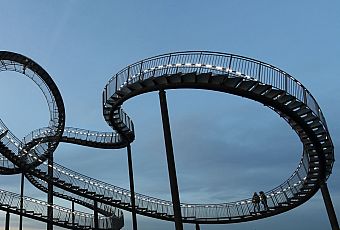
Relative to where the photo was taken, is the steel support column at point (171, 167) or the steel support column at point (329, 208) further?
the steel support column at point (329, 208)

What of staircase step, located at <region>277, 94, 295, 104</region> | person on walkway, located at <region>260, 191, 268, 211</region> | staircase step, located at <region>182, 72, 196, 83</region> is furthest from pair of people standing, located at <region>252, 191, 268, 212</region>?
staircase step, located at <region>182, 72, 196, 83</region>

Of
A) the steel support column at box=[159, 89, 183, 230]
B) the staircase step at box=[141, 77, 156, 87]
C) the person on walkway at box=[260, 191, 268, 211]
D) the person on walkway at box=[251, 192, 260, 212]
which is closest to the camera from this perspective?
the steel support column at box=[159, 89, 183, 230]

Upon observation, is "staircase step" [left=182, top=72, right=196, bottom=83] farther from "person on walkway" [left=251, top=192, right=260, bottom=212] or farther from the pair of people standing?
"person on walkway" [left=251, top=192, right=260, bottom=212]

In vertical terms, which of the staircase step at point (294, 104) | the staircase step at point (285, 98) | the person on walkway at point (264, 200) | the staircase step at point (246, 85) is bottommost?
the person on walkway at point (264, 200)

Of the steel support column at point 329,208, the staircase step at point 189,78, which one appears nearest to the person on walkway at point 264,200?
the steel support column at point 329,208

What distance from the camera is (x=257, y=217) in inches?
795

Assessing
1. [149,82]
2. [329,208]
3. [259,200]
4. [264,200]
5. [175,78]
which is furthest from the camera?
[259,200]

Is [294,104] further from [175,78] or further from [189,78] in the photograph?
[175,78]

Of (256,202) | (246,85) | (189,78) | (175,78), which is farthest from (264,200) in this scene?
(175,78)

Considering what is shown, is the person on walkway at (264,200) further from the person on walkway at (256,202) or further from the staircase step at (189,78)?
the staircase step at (189,78)

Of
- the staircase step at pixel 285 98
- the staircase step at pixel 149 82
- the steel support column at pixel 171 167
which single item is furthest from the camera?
the staircase step at pixel 149 82

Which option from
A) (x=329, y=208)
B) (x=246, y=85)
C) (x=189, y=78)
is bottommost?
(x=329, y=208)

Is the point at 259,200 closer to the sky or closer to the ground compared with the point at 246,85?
closer to the ground

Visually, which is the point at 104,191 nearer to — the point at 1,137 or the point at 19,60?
the point at 1,137
